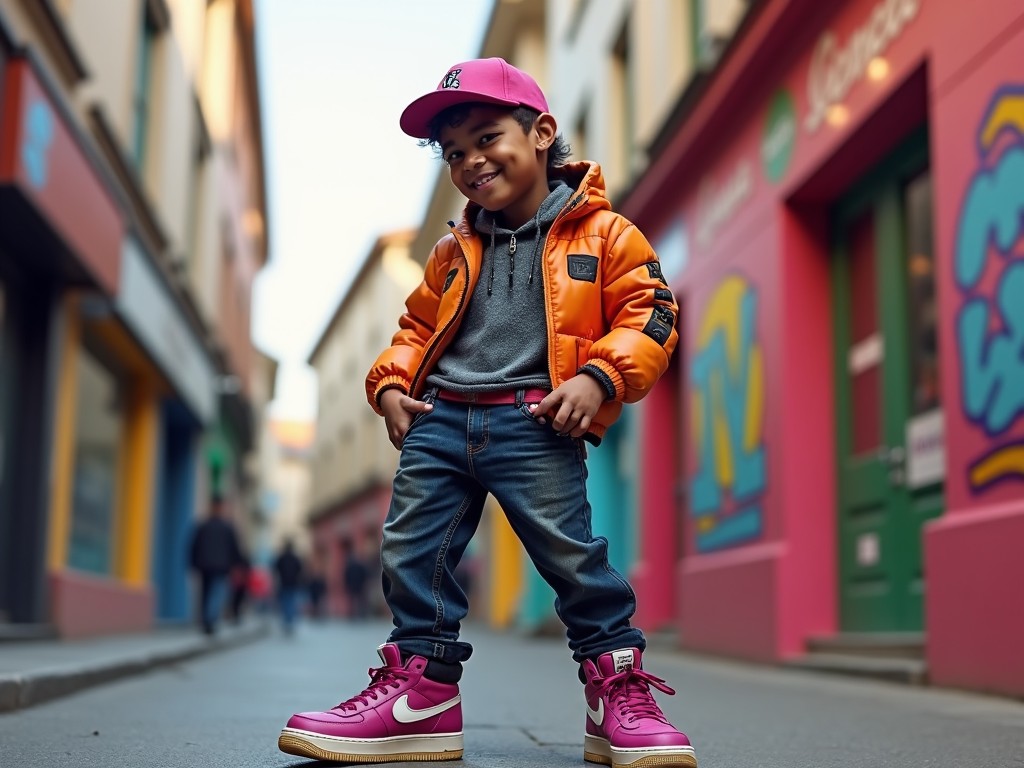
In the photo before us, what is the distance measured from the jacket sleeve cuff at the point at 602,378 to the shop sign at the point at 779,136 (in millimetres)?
6061

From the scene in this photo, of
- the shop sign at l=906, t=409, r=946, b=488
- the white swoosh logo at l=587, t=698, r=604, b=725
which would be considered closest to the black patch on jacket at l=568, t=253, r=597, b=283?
the white swoosh logo at l=587, t=698, r=604, b=725

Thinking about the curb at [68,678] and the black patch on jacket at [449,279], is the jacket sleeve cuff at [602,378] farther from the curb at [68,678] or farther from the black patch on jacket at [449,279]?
the curb at [68,678]

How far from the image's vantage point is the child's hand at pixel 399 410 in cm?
304

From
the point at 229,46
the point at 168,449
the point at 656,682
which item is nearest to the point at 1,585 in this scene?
the point at 656,682

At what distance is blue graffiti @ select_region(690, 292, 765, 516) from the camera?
29.6ft

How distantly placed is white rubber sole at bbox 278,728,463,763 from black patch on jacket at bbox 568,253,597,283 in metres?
1.12

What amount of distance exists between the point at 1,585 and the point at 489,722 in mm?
5823

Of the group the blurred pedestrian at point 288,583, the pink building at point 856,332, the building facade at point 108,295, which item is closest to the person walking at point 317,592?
the blurred pedestrian at point 288,583

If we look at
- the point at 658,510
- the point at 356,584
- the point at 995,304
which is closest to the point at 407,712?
the point at 995,304

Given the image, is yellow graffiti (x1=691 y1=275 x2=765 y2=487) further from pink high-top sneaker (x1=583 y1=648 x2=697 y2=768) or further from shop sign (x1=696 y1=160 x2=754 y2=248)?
pink high-top sneaker (x1=583 y1=648 x2=697 y2=768)

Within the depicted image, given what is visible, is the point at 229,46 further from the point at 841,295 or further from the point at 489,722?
the point at 489,722

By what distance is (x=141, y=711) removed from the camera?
4.70 m

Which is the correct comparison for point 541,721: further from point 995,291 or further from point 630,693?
point 995,291

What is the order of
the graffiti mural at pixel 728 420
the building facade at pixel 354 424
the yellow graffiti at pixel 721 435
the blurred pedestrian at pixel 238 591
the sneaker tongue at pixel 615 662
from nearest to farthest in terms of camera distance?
the sneaker tongue at pixel 615 662, the graffiti mural at pixel 728 420, the yellow graffiti at pixel 721 435, the blurred pedestrian at pixel 238 591, the building facade at pixel 354 424
